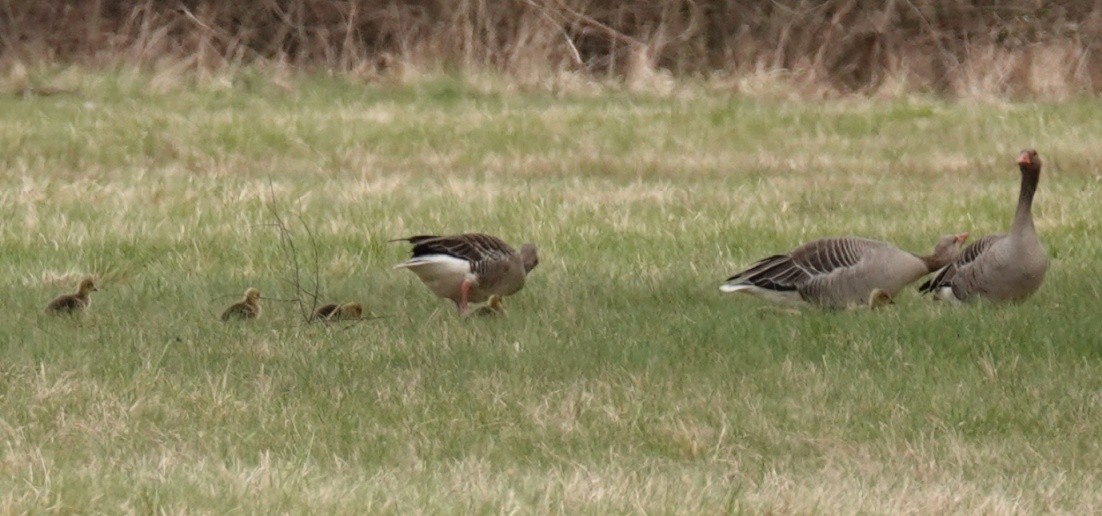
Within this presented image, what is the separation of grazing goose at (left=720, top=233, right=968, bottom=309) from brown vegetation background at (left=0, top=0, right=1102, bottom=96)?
1173 centimetres

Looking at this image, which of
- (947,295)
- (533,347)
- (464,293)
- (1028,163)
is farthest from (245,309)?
(1028,163)

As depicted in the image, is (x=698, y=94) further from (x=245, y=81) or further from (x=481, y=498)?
(x=481, y=498)

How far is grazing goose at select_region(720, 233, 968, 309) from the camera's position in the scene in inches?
348

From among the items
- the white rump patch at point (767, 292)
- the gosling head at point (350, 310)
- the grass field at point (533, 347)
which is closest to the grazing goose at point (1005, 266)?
the grass field at point (533, 347)

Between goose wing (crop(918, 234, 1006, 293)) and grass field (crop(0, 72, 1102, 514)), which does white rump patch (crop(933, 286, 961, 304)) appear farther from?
grass field (crop(0, 72, 1102, 514))

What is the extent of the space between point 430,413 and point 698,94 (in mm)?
13742

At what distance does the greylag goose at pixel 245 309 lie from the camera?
8.42 meters

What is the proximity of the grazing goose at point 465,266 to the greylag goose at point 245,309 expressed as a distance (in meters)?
0.70

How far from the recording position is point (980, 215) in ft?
40.5

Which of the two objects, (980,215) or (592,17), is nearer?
(980,215)

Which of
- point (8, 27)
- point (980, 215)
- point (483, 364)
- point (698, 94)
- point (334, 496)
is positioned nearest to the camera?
point (334, 496)

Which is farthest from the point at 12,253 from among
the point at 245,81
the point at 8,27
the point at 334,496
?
the point at 8,27

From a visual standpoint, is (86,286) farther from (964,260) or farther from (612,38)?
(612,38)

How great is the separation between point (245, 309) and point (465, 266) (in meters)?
1.07
